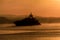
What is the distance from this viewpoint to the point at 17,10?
1.07m

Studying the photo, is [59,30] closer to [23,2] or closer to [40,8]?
[40,8]

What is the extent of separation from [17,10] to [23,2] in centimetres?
7

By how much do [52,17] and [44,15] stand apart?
0.18 ft

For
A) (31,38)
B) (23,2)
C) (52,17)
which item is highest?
(23,2)

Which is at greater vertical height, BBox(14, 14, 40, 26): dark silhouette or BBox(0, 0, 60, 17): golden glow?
BBox(0, 0, 60, 17): golden glow

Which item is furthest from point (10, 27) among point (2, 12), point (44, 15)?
point (44, 15)

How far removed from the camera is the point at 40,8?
107 centimetres

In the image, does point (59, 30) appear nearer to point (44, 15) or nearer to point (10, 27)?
point (44, 15)

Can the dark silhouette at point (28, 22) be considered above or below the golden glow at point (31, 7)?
below

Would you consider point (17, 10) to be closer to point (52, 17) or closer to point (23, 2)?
point (23, 2)

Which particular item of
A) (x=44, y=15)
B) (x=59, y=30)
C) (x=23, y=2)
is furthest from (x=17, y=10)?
(x=59, y=30)

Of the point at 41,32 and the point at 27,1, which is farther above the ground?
the point at 27,1

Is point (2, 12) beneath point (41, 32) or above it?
above

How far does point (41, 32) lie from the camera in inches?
39.5
